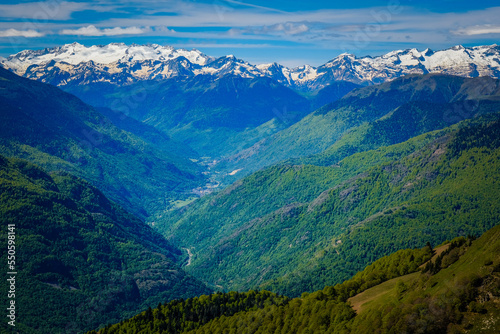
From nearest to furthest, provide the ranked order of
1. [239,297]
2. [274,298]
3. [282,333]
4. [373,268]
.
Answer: [282,333] < [373,268] < [274,298] < [239,297]

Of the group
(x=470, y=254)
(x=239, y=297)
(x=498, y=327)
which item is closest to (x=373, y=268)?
(x=470, y=254)

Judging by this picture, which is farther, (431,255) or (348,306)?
(431,255)

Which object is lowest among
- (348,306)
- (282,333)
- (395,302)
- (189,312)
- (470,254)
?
(189,312)

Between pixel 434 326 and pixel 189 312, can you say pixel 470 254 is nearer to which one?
pixel 434 326

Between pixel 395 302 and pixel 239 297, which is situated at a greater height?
pixel 395 302

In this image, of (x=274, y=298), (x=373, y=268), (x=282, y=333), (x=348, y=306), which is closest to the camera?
(x=348, y=306)

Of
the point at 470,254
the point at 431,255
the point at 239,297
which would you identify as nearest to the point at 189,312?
the point at 239,297
